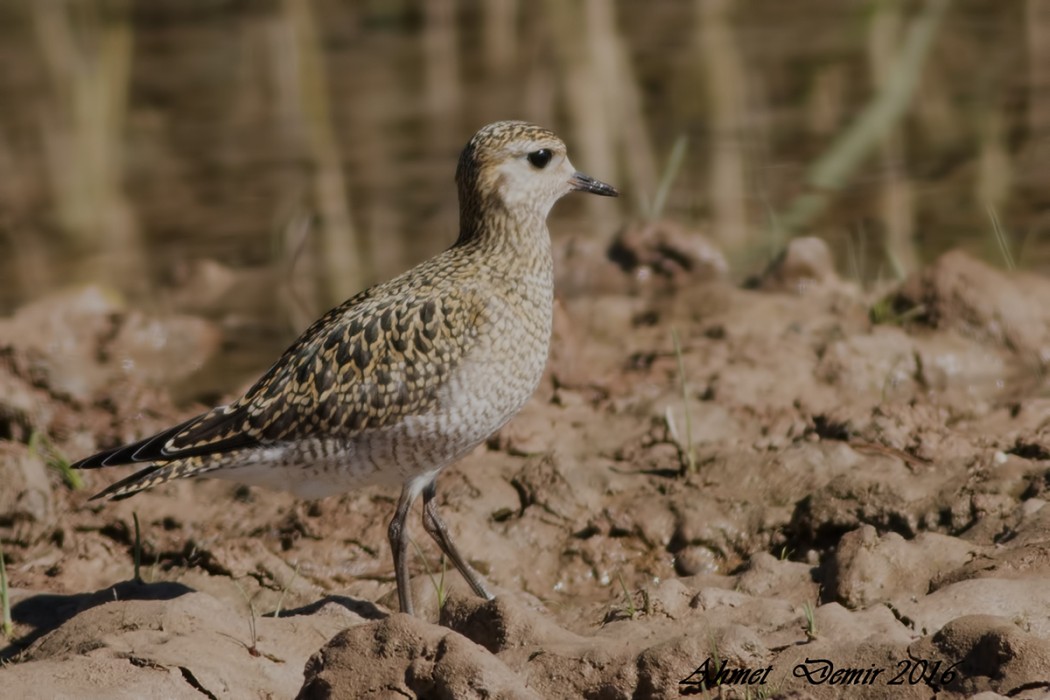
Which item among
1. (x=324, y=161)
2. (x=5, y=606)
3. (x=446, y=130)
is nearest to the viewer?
(x=5, y=606)

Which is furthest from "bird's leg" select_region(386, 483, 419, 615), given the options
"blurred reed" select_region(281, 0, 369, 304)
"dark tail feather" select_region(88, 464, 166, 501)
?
"blurred reed" select_region(281, 0, 369, 304)

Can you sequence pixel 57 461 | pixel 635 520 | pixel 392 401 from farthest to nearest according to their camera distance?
pixel 57 461 < pixel 635 520 < pixel 392 401

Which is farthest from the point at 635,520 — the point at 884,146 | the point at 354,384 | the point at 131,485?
the point at 884,146

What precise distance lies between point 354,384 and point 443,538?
2.39 feet

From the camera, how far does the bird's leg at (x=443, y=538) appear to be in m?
6.45

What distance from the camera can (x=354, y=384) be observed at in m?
6.37

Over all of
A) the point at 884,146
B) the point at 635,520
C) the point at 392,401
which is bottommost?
the point at 635,520

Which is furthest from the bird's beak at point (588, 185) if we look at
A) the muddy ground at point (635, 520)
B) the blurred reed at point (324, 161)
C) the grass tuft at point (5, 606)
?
the blurred reed at point (324, 161)

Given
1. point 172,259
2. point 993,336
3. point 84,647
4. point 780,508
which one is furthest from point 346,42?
point 84,647

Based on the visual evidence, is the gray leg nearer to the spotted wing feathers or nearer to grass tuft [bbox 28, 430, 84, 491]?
the spotted wing feathers

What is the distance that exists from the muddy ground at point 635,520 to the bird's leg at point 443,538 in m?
0.12

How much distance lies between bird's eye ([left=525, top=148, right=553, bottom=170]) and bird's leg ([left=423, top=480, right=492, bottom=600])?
1.37 m

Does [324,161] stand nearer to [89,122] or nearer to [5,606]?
[89,122]

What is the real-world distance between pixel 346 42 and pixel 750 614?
34.8 feet
